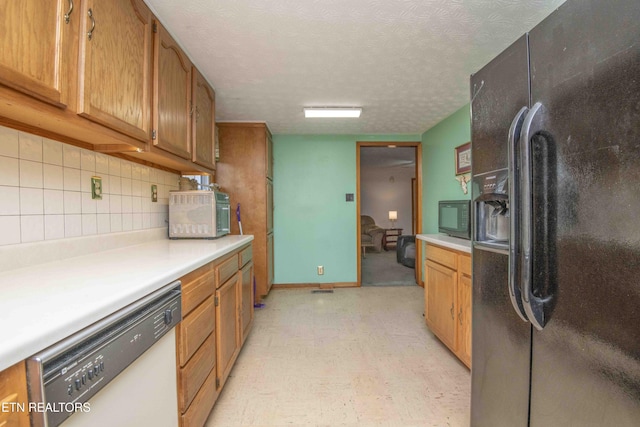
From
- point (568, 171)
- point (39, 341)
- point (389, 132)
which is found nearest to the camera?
point (39, 341)

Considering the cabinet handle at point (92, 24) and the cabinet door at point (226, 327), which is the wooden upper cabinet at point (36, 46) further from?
the cabinet door at point (226, 327)

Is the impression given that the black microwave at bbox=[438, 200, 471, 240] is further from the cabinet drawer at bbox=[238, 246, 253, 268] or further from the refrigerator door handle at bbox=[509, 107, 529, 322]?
the cabinet drawer at bbox=[238, 246, 253, 268]

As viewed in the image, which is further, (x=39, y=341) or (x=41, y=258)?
(x=41, y=258)

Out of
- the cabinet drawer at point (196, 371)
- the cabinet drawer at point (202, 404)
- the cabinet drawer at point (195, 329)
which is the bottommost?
the cabinet drawer at point (202, 404)

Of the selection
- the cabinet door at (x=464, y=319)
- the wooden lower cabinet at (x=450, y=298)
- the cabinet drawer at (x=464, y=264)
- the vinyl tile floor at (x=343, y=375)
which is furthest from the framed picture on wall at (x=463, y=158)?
the vinyl tile floor at (x=343, y=375)

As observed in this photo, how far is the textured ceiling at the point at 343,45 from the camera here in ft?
4.77

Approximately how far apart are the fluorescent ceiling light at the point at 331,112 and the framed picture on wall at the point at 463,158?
3.58ft

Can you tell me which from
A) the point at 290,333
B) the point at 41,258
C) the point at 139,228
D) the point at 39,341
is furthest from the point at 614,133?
the point at 290,333

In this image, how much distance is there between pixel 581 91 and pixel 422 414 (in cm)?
162

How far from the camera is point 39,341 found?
1.79 ft

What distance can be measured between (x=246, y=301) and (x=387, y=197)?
6805mm

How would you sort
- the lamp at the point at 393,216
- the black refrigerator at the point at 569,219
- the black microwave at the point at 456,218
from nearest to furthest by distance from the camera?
the black refrigerator at the point at 569,219
the black microwave at the point at 456,218
the lamp at the point at 393,216

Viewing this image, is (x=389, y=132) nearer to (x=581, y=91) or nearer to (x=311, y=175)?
(x=311, y=175)

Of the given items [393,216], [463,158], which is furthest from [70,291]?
[393,216]
